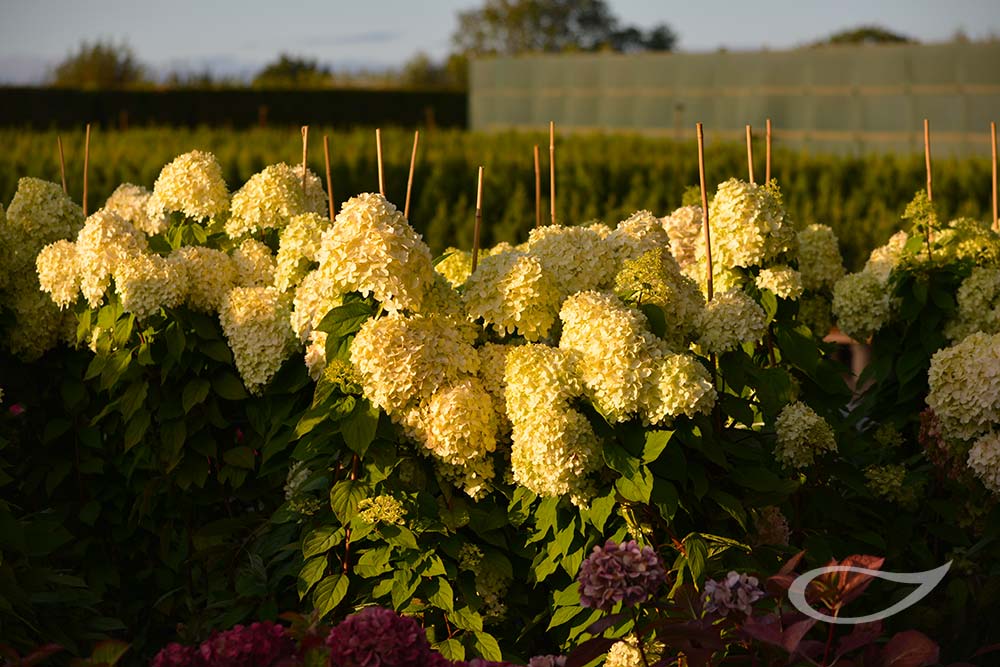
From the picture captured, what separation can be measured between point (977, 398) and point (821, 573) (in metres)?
1.63

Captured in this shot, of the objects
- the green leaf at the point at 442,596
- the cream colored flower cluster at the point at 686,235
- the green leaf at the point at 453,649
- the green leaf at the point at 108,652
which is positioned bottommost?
the green leaf at the point at 453,649

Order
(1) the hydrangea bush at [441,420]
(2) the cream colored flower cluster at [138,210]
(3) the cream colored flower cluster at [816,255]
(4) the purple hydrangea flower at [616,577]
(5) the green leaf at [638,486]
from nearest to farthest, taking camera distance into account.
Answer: (4) the purple hydrangea flower at [616,577], (5) the green leaf at [638,486], (1) the hydrangea bush at [441,420], (3) the cream colored flower cluster at [816,255], (2) the cream colored flower cluster at [138,210]

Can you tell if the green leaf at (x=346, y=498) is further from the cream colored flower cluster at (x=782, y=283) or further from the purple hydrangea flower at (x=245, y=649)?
the cream colored flower cluster at (x=782, y=283)

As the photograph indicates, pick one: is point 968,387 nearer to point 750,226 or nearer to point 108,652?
point 750,226

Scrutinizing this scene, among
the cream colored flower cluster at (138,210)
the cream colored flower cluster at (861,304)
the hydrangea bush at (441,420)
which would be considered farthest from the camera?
the cream colored flower cluster at (138,210)

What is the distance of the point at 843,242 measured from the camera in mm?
11008

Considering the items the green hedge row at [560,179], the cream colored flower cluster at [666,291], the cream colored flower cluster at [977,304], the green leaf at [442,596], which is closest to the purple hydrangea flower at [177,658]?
the green leaf at [442,596]

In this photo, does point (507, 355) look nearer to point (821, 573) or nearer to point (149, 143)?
point (821, 573)

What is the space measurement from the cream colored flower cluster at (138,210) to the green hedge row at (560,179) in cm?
589

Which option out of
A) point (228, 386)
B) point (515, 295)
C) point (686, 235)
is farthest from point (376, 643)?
point (686, 235)

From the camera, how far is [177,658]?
232cm

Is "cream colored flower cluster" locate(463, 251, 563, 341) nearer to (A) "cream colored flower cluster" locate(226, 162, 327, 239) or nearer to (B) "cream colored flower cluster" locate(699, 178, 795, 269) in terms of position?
(B) "cream colored flower cluster" locate(699, 178, 795, 269)

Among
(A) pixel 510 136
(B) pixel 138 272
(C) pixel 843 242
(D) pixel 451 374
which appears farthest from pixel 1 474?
(A) pixel 510 136

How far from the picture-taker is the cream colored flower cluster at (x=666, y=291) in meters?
3.62
